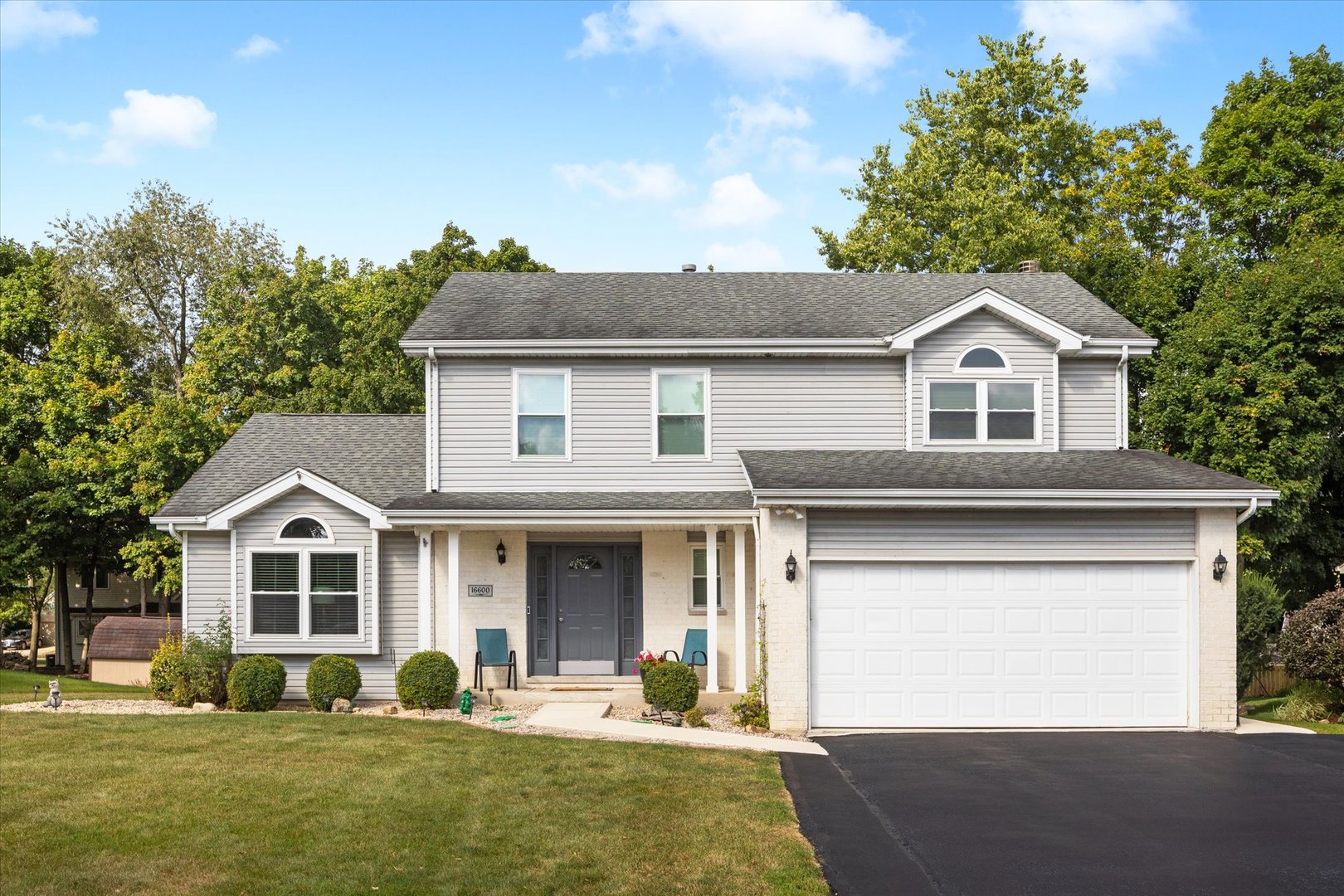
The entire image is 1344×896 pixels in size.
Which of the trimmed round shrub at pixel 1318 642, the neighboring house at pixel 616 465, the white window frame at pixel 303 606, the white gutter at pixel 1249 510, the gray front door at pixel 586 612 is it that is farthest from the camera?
the gray front door at pixel 586 612

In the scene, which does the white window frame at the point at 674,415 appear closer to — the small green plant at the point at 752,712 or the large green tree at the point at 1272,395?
Answer: the small green plant at the point at 752,712

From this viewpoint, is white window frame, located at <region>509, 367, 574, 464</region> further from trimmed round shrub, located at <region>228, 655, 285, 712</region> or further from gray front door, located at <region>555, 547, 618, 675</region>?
trimmed round shrub, located at <region>228, 655, 285, 712</region>

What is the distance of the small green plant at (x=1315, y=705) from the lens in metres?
16.9

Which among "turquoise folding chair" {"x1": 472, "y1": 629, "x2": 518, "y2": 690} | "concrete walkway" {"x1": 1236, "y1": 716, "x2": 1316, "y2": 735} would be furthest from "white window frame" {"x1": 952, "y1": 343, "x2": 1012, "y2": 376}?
"turquoise folding chair" {"x1": 472, "y1": 629, "x2": 518, "y2": 690}

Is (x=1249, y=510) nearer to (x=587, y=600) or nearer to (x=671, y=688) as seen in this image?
(x=671, y=688)

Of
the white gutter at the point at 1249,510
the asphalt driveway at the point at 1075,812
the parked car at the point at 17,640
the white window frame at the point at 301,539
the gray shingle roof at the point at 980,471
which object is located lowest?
the parked car at the point at 17,640

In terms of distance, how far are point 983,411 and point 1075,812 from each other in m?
8.66

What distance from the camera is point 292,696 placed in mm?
17984

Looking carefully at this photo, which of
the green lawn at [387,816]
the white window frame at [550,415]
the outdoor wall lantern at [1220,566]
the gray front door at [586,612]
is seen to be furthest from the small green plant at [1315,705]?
the white window frame at [550,415]

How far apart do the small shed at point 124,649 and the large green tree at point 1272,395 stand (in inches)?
828

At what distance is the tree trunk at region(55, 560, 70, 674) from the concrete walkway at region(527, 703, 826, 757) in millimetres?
19649

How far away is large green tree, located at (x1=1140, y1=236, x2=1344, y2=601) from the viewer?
69.2 feet

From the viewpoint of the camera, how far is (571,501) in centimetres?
1733

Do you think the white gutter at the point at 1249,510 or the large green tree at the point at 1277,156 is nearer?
the white gutter at the point at 1249,510
